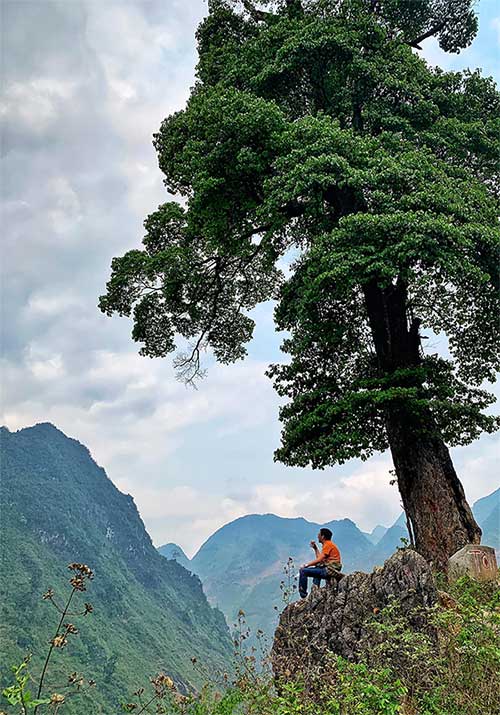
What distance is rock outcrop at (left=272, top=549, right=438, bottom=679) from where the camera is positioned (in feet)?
23.0

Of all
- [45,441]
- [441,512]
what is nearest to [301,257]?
[441,512]

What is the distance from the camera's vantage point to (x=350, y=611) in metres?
7.59

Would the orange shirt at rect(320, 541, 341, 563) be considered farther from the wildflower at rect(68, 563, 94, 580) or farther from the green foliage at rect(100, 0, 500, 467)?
the wildflower at rect(68, 563, 94, 580)

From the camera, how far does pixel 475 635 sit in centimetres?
531

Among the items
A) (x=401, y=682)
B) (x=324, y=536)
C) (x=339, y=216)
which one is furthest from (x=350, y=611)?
(x=339, y=216)

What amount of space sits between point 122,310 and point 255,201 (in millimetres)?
4150

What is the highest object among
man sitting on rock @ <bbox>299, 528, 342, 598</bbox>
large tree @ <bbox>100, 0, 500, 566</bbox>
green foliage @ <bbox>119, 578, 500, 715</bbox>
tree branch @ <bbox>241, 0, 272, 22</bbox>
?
A: tree branch @ <bbox>241, 0, 272, 22</bbox>

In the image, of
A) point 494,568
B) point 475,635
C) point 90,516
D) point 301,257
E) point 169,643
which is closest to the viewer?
point 475,635

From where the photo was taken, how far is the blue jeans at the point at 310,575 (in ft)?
28.5

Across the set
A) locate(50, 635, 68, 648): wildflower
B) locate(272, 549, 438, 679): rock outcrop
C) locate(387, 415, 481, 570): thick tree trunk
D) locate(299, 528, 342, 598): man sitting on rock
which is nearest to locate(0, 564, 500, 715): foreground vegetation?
locate(50, 635, 68, 648): wildflower

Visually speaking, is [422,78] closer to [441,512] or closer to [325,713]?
[441,512]

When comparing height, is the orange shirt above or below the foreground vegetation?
above

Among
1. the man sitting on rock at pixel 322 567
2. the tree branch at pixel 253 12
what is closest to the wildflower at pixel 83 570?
the man sitting on rock at pixel 322 567

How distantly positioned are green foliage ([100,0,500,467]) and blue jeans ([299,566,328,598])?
2.46 meters
